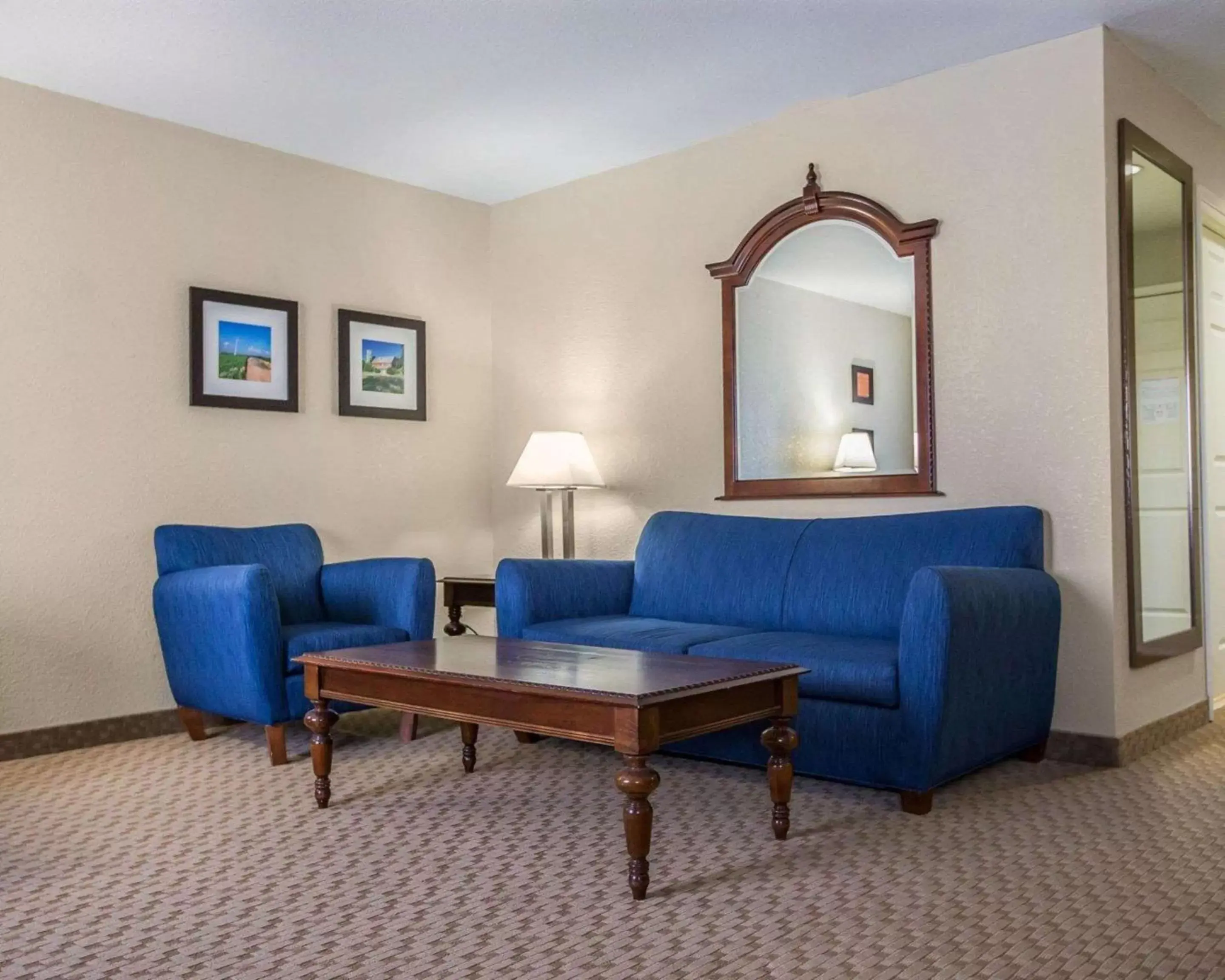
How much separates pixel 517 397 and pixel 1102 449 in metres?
2.78

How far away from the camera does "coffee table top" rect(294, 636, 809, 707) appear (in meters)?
2.45

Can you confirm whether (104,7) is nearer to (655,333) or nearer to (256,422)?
(256,422)

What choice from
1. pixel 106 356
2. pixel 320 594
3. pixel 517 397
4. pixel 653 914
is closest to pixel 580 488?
pixel 517 397

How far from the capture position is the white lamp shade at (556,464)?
4.64 meters

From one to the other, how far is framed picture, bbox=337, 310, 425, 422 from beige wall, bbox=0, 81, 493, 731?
0.19 ft

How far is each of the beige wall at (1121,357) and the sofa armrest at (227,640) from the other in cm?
273

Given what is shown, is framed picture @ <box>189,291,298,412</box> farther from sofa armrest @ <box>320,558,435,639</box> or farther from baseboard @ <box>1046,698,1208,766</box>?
baseboard @ <box>1046,698,1208,766</box>

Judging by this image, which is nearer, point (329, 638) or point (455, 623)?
point (329, 638)

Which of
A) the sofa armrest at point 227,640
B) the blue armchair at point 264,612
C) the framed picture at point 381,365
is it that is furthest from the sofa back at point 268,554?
the framed picture at point 381,365

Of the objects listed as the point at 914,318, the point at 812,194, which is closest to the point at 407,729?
the point at 914,318

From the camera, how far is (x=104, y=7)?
3.37m

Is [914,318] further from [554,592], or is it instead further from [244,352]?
[244,352]

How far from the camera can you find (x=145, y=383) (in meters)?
4.24

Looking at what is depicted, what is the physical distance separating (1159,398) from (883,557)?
1213 millimetres
